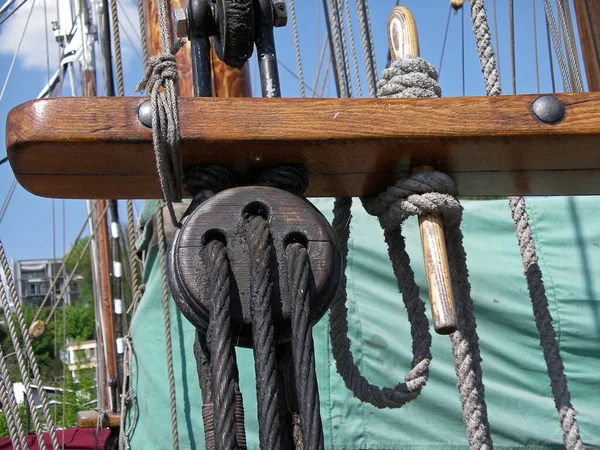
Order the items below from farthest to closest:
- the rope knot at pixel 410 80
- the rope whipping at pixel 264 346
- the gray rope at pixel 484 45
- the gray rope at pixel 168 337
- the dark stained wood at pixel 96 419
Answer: the dark stained wood at pixel 96 419, the gray rope at pixel 168 337, the gray rope at pixel 484 45, the rope knot at pixel 410 80, the rope whipping at pixel 264 346

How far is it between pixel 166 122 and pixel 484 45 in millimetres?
599

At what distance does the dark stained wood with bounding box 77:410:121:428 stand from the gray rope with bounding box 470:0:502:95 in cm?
342

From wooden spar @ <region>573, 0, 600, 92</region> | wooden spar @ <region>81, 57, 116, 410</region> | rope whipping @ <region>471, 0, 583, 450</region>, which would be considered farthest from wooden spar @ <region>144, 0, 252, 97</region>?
wooden spar @ <region>81, 57, 116, 410</region>

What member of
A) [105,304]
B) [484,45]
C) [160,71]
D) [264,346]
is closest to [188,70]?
[484,45]

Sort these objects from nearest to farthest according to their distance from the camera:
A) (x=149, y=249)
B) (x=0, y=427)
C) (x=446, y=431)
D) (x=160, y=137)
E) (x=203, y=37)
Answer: (x=160, y=137)
(x=203, y=37)
(x=446, y=431)
(x=149, y=249)
(x=0, y=427)

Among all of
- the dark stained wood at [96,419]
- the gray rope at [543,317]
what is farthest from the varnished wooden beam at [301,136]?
the dark stained wood at [96,419]

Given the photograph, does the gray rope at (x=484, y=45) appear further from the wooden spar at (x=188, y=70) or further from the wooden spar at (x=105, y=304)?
the wooden spar at (x=105, y=304)

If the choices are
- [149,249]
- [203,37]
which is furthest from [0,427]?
[203,37]

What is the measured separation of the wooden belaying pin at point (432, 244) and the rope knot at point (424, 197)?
0.01m

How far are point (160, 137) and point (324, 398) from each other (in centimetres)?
153

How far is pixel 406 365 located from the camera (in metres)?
2.19

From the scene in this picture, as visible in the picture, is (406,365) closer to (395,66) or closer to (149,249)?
(149,249)

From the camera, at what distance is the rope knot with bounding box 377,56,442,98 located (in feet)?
3.12

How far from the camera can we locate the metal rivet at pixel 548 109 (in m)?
0.84
